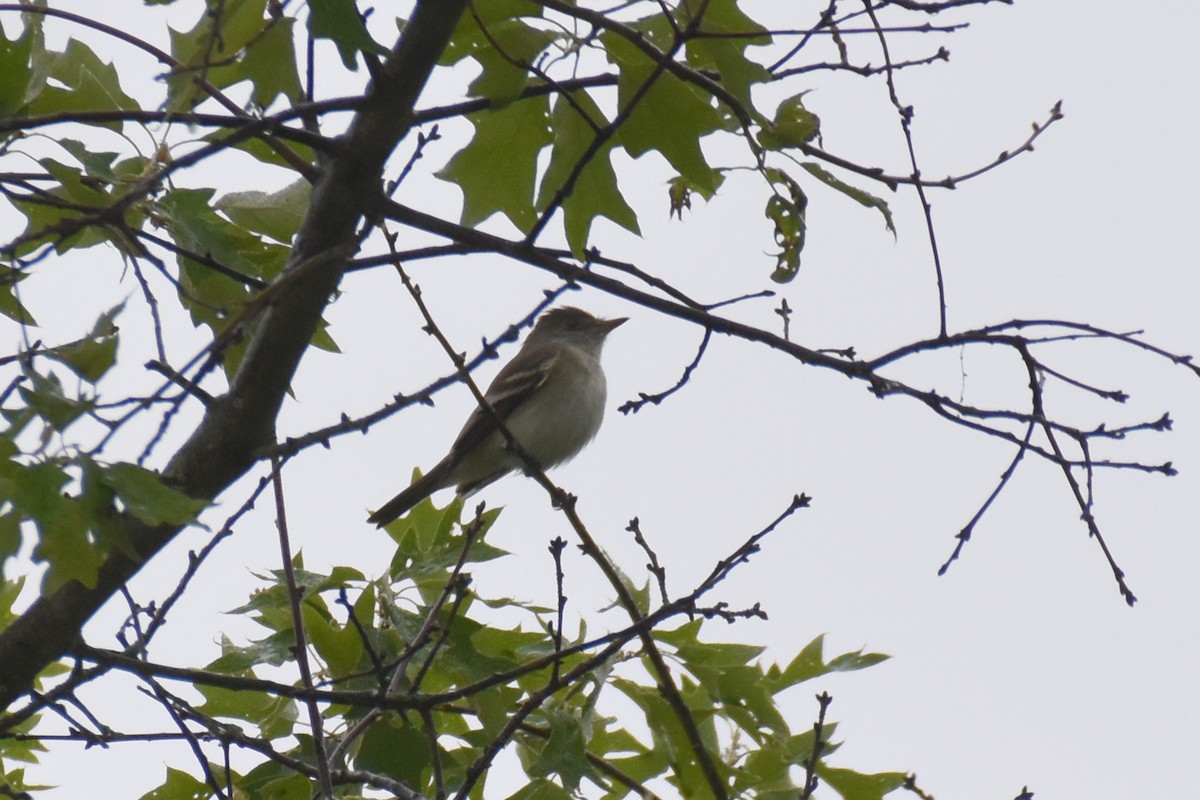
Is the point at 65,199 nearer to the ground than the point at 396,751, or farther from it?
farther from it

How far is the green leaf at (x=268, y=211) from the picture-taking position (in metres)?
4.14

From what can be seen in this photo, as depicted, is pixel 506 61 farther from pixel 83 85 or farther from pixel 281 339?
pixel 83 85

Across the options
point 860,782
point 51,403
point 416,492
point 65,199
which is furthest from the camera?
point 416,492

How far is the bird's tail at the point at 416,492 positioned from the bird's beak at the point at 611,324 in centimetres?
185

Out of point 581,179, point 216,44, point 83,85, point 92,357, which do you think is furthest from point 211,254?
point 92,357

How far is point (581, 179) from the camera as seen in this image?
3.65 metres

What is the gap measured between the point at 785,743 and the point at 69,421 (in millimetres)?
2496

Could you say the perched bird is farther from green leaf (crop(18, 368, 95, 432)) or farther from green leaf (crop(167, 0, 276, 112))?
→ green leaf (crop(18, 368, 95, 432))

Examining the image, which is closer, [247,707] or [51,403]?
[51,403]

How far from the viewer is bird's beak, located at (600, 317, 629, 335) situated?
32.0 feet

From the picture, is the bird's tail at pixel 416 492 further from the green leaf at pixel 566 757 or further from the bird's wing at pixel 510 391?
the green leaf at pixel 566 757

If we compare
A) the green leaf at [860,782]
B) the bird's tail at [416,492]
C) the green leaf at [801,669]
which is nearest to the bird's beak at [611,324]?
the bird's tail at [416,492]

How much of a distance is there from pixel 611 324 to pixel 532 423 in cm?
137

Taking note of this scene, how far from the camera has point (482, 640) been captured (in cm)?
436
